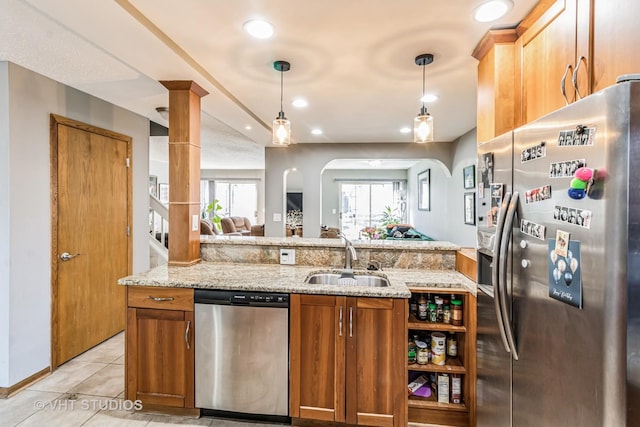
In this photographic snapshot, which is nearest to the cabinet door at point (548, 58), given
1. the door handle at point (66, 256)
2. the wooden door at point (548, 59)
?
the wooden door at point (548, 59)

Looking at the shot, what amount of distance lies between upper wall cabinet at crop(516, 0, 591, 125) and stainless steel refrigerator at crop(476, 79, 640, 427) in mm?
256

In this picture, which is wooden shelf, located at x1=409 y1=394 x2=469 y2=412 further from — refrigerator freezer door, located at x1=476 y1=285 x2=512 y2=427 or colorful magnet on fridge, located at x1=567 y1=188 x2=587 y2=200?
colorful magnet on fridge, located at x1=567 y1=188 x2=587 y2=200

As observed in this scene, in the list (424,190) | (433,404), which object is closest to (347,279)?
(433,404)

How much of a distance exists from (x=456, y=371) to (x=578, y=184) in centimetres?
145

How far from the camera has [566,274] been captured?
1.03 m

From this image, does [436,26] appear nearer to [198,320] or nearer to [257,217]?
[198,320]

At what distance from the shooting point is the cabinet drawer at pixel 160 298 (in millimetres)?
2000

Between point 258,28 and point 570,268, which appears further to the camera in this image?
point 258,28

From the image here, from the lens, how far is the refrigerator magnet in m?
0.98

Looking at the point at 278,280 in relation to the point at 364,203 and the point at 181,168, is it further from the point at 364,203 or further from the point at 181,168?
the point at 364,203

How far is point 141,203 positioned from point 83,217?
723 millimetres

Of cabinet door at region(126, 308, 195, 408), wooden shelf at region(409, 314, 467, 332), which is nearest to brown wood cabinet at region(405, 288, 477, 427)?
wooden shelf at region(409, 314, 467, 332)

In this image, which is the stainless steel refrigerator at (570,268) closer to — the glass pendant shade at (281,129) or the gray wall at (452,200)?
the glass pendant shade at (281,129)

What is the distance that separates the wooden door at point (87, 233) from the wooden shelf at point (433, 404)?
2.76 metres
